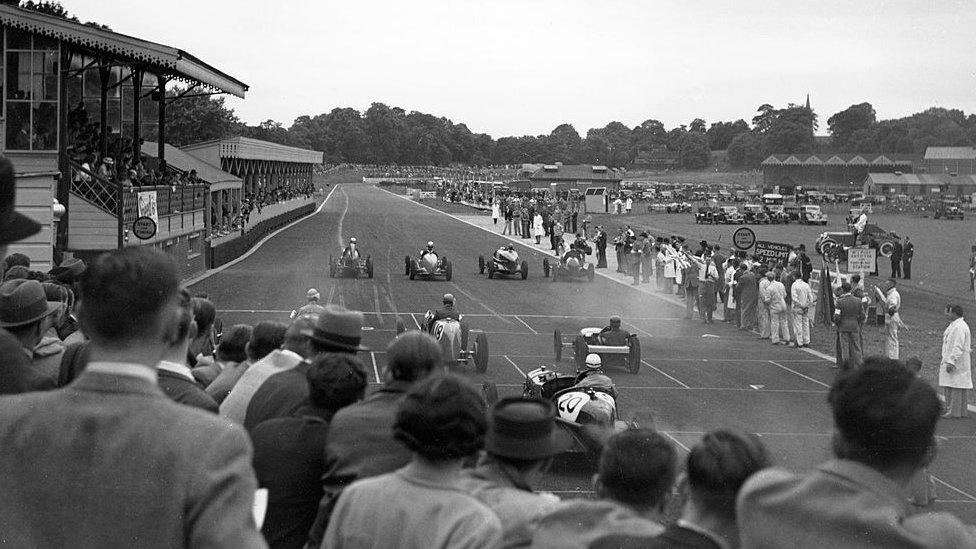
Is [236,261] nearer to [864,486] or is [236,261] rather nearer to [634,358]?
[634,358]

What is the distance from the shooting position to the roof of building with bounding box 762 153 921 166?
544ft

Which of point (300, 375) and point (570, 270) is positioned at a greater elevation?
point (300, 375)

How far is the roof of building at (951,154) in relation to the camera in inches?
6486

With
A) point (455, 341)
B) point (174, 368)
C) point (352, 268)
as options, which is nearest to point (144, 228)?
point (352, 268)

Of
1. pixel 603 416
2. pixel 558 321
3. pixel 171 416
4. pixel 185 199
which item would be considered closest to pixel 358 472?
pixel 171 416

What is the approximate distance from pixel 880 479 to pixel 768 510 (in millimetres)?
323

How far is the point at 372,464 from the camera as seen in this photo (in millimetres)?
4730

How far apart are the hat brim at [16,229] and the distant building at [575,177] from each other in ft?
459

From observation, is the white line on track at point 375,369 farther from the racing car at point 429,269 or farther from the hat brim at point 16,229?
the racing car at point 429,269

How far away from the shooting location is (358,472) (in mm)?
4719

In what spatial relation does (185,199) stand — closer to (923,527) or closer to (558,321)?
(558,321)

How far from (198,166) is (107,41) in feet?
84.9

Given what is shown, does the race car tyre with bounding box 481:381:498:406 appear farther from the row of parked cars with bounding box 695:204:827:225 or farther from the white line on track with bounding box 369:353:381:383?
the row of parked cars with bounding box 695:204:827:225

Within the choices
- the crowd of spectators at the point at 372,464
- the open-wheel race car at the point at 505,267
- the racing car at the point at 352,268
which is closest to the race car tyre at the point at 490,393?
the crowd of spectators at the point at 372,464
